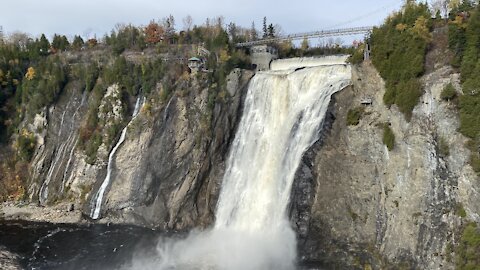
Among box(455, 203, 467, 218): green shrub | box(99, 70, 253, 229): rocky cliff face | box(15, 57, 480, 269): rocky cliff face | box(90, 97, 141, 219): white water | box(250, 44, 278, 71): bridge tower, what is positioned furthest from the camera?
box(250, 44, 278, 71): bridge tower

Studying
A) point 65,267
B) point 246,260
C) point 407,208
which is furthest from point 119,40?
point 407,208

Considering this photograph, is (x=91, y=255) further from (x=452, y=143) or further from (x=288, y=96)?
(x=452, y=143)

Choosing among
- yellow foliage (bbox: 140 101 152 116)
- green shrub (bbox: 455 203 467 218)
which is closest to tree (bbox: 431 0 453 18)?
green shrub (bbox: 455 203 467 218)

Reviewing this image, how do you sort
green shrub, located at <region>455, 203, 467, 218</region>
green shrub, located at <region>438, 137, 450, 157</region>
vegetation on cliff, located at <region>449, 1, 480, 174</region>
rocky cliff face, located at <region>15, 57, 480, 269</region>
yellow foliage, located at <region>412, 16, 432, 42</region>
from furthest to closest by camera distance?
yellow foliage, located at <region>412, 16, 432, 42</region>
rocky cliff face, located at <region>15, 57, 480, 269</region>
green shrub, located at <region>438, 137, 450, 157</region>
green shrub, located at <region>455, 203, 467, 218</region>
vegetation on cliff, located at <region>449, 1, 480, 174</region>

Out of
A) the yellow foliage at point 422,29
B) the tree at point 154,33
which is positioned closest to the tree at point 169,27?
the tree at point 154,33

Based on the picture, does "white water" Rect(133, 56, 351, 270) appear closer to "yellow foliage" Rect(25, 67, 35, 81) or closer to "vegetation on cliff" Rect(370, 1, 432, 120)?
"vegetation on cliff" Rect(370, 1, 432, 120)

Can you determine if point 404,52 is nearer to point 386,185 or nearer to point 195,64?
point 386,185

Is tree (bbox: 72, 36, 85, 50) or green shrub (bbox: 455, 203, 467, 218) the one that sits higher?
tree (bbox: 72, 36, 85, 50)
